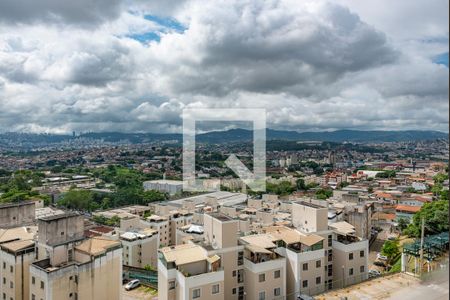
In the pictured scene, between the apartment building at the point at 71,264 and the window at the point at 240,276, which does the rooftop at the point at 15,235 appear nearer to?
the apartment building at the point at 71,264

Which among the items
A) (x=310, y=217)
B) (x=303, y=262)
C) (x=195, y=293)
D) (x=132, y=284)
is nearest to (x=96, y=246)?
(x=195, y=293)

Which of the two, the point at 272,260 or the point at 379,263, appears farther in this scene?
the point at 379,263

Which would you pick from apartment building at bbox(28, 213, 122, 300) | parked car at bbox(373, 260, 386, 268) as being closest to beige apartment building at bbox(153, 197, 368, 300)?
apartment building at bbox(28, 213, 122, 300)

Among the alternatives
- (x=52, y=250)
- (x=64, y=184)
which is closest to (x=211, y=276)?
(x=52, y=250)

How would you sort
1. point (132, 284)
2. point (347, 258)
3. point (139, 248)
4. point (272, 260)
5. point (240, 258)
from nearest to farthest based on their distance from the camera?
point (272, 260) < point (240, 258) < point (347, 258) < point (132, 284) < point (139, 248)

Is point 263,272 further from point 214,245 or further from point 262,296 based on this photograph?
point 214,245

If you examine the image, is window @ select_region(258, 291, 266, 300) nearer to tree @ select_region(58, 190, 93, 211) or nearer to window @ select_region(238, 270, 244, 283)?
window @ select_region(238, 270, 244, 283)

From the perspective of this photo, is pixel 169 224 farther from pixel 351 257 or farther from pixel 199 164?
pixel 199 164
